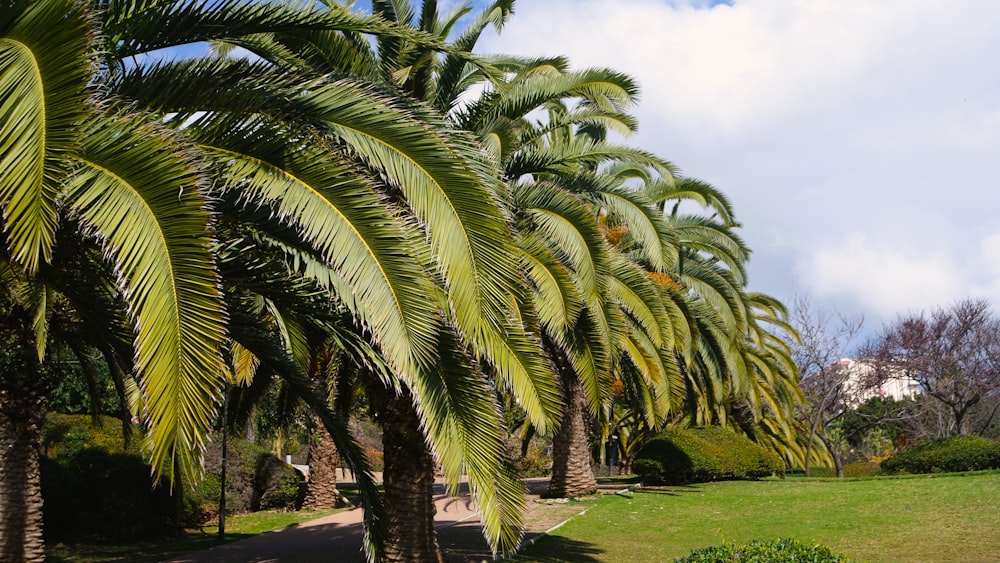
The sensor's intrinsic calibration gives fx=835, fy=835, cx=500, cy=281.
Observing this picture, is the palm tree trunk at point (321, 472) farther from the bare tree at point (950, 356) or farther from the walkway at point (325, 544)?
the bare tree at point (950, 356)

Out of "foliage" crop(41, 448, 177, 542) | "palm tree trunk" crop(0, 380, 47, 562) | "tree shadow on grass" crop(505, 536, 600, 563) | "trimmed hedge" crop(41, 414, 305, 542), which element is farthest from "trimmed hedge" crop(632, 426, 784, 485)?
"palm tree trunk" crop(0, 380, 47, 562)

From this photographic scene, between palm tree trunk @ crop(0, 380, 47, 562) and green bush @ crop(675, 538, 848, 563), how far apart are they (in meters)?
6.73

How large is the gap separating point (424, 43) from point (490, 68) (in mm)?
701

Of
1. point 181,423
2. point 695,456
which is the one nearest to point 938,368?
point 695,456

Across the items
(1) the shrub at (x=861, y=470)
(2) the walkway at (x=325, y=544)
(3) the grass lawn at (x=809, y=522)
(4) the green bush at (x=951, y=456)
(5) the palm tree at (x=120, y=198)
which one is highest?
(5) the palm tree at (x=120, y=198)

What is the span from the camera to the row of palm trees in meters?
4.22

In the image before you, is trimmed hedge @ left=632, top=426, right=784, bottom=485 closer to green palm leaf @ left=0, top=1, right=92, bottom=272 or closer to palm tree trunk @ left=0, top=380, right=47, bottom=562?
palm tree trunk @ left=0, top=380, right=47, bottom=562

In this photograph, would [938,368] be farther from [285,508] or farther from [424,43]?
[424,43]

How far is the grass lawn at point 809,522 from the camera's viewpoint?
12.4 meters

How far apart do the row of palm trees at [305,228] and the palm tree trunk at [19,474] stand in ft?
0.07

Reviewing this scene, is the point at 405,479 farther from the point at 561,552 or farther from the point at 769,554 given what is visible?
the point at 769,554

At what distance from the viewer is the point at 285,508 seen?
65.4 feet

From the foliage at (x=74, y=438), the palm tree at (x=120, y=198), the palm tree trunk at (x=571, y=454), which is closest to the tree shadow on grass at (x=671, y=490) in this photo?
the palm tree trunk at (x=571, y=454)

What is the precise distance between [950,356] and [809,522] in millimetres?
24995
